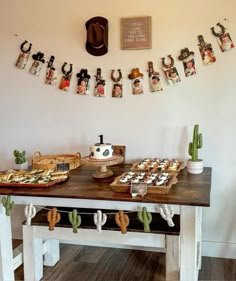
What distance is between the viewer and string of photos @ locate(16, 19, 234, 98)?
7.80 ft

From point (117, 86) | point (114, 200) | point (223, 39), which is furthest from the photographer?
point (117, 86)

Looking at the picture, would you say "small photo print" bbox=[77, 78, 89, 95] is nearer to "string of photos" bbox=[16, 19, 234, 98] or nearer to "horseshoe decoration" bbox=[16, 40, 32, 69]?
"string of photos" bbox=[16, 19, 234, 98]

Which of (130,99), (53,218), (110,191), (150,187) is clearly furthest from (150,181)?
(130,99)

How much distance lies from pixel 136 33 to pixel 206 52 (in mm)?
498

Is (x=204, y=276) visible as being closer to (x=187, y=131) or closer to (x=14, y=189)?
(x=187, y=131)

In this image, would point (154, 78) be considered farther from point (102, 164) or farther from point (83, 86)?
point (102, 164)

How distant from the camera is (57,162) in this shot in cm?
236

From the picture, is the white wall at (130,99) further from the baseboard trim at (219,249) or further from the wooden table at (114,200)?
the wooden table at (114,200)

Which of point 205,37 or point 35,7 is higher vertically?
point 35,7

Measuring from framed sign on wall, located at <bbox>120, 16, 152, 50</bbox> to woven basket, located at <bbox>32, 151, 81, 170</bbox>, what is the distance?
34.3 inches

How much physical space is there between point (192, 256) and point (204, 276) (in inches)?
26.8

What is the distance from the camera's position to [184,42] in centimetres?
241

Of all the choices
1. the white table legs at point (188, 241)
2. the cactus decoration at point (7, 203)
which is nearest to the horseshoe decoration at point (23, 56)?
the cactus decoration at point (7, 203)

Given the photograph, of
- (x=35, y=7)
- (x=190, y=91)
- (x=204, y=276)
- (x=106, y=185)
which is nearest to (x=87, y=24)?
(x=35, y=7)
